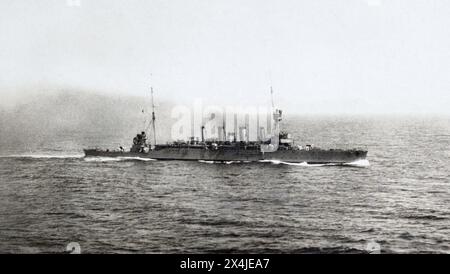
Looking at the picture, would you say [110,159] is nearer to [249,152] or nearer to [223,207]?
[249,152]

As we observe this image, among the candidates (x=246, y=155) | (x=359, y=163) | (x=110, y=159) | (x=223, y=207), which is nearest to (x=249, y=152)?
(x=246, y=155)

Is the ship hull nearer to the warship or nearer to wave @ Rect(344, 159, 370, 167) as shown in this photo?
the warship

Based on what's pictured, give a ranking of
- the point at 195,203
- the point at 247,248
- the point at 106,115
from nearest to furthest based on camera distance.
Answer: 1. the point at 247,248
2. the point at 195,203
3. the point at 106,115
